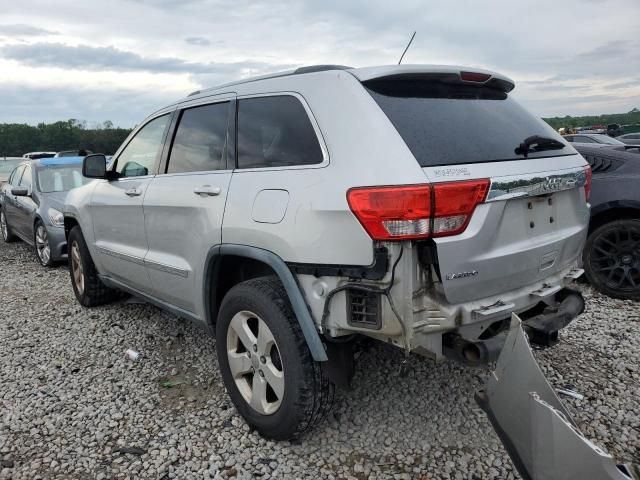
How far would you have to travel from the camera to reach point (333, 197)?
2291mm

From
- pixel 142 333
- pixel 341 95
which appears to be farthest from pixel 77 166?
pixel 341 95

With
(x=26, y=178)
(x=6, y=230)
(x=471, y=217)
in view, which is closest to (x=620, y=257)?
(x=471, y=217)

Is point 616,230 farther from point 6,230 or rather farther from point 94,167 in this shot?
point 6,230

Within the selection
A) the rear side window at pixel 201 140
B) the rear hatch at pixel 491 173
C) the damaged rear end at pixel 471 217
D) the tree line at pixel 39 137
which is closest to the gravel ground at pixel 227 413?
the damaged rear end at pixel 471 217

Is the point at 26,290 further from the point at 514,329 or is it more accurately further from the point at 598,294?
the point at 598,294

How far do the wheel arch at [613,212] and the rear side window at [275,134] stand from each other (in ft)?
11.7

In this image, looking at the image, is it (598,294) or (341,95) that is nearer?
(341,95)

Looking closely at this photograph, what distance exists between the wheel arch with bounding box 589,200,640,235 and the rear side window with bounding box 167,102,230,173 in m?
3.69

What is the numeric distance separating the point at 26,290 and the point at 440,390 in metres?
5.12

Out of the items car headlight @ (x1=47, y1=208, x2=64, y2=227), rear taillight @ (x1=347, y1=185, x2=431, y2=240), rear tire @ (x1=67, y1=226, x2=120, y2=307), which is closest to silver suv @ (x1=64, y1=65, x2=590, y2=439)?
rear taillight @ (x1=347, y1=185, x2=431, y2=240)

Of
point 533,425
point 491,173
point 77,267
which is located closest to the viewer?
point 533,425

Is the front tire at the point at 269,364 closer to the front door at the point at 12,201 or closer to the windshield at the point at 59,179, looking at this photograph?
the windshield at the point at 59,179

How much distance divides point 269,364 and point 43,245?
6.07m

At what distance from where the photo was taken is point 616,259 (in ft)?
16.1
